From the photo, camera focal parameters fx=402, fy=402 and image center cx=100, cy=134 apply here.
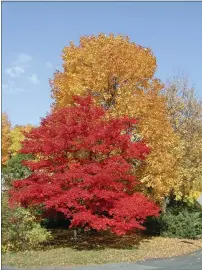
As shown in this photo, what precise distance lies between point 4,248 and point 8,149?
4923 cm

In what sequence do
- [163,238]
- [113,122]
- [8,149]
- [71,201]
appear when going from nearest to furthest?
[71,201] < [113,122] < [163,238] < [8,149]

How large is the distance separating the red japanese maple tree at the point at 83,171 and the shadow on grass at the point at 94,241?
2252 mm

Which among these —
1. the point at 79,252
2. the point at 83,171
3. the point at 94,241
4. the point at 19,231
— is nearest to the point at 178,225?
the point at 94,241

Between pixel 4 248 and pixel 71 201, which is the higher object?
pixel 71 201

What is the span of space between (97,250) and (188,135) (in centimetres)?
1389

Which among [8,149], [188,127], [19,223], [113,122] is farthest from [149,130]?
[8,149]

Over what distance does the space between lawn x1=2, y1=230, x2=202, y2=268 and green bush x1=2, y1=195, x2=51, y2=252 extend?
2.45 feet

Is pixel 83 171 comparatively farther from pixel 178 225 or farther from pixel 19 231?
pixel 178 225

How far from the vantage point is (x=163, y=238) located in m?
27.4

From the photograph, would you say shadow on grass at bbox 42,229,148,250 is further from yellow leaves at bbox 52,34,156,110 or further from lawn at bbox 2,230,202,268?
yellow leaves at bbox 52,34,156,110

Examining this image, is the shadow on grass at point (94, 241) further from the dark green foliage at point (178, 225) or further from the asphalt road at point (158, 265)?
the asphalt road at point (158, 265)

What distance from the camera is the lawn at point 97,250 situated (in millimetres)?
18328

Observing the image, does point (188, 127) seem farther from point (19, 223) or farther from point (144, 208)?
point (19, 223)

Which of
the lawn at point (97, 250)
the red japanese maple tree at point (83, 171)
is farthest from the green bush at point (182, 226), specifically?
the red japanese maple tree at point (83, 171)
